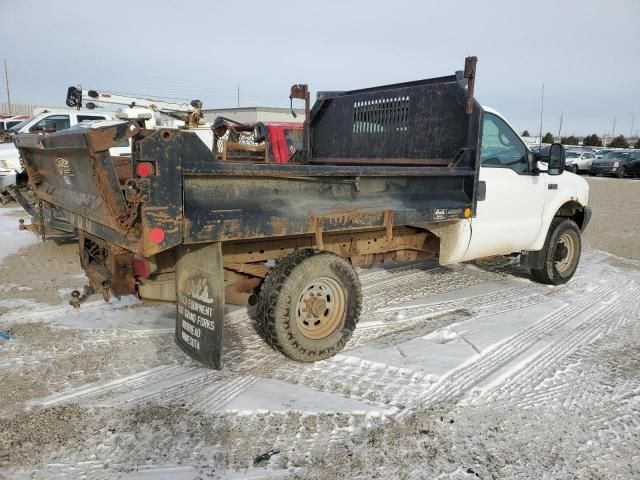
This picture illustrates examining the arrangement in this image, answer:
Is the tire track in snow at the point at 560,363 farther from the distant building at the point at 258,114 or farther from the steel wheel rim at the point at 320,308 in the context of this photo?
the distant building at the point at 258,114

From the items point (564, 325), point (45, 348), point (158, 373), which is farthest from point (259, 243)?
point (564, 325)

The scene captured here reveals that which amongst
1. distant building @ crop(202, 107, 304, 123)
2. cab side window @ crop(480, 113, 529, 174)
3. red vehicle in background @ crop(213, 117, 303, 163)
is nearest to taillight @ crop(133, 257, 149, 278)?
cab side window @ crop(480, 113, 529, 174)

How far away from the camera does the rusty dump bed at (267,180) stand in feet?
9.28

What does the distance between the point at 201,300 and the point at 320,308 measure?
0.92 meters

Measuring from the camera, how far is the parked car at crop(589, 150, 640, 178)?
26.8m

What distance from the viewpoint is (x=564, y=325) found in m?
4.92

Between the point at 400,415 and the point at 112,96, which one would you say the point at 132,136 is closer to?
the point at 400,415

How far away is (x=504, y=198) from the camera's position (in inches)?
204

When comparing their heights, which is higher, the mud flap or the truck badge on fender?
the truck badge on fender

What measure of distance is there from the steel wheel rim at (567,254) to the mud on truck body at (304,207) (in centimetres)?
26

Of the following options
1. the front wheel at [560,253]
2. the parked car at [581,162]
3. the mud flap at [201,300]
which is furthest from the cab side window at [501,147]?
the parked car at [581,162]

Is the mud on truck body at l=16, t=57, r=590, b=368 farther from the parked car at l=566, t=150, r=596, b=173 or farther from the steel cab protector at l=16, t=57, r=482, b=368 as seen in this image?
the parked car at l=566, t=150, r=596, b=173

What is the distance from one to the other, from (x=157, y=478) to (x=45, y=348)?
2.05 meters

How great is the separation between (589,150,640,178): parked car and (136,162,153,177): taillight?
29.8 meters
